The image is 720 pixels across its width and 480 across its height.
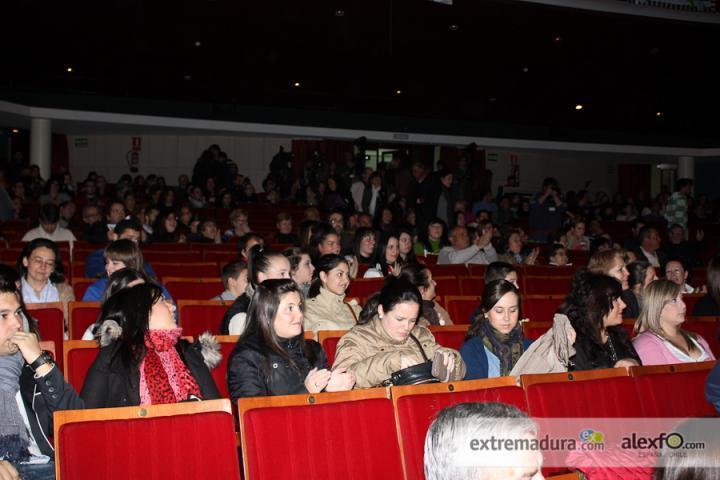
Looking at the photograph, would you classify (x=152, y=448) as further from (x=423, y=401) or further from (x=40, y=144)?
(x=40, y=144)

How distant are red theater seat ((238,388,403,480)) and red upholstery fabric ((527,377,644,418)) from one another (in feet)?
2.06

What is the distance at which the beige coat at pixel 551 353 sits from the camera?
3674 millimetres

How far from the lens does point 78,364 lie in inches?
137

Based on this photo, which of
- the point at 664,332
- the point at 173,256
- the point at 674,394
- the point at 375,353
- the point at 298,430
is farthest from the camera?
the point at 173,256

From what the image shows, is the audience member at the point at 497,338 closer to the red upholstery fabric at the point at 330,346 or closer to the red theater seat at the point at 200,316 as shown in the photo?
the red upholstery fabric at the point at 330,346

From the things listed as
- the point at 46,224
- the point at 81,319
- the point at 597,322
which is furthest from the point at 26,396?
the point at 46,224

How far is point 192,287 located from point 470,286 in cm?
243

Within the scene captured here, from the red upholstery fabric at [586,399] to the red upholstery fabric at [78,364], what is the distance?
1905 mm

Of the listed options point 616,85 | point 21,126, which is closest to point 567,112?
point 616,85

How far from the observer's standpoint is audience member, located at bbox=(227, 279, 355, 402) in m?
3.20

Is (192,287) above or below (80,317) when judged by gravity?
above

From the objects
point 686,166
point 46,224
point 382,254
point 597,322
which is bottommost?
point 597,322

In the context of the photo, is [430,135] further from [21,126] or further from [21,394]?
[21,394]

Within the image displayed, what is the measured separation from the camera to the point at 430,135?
800 inches
